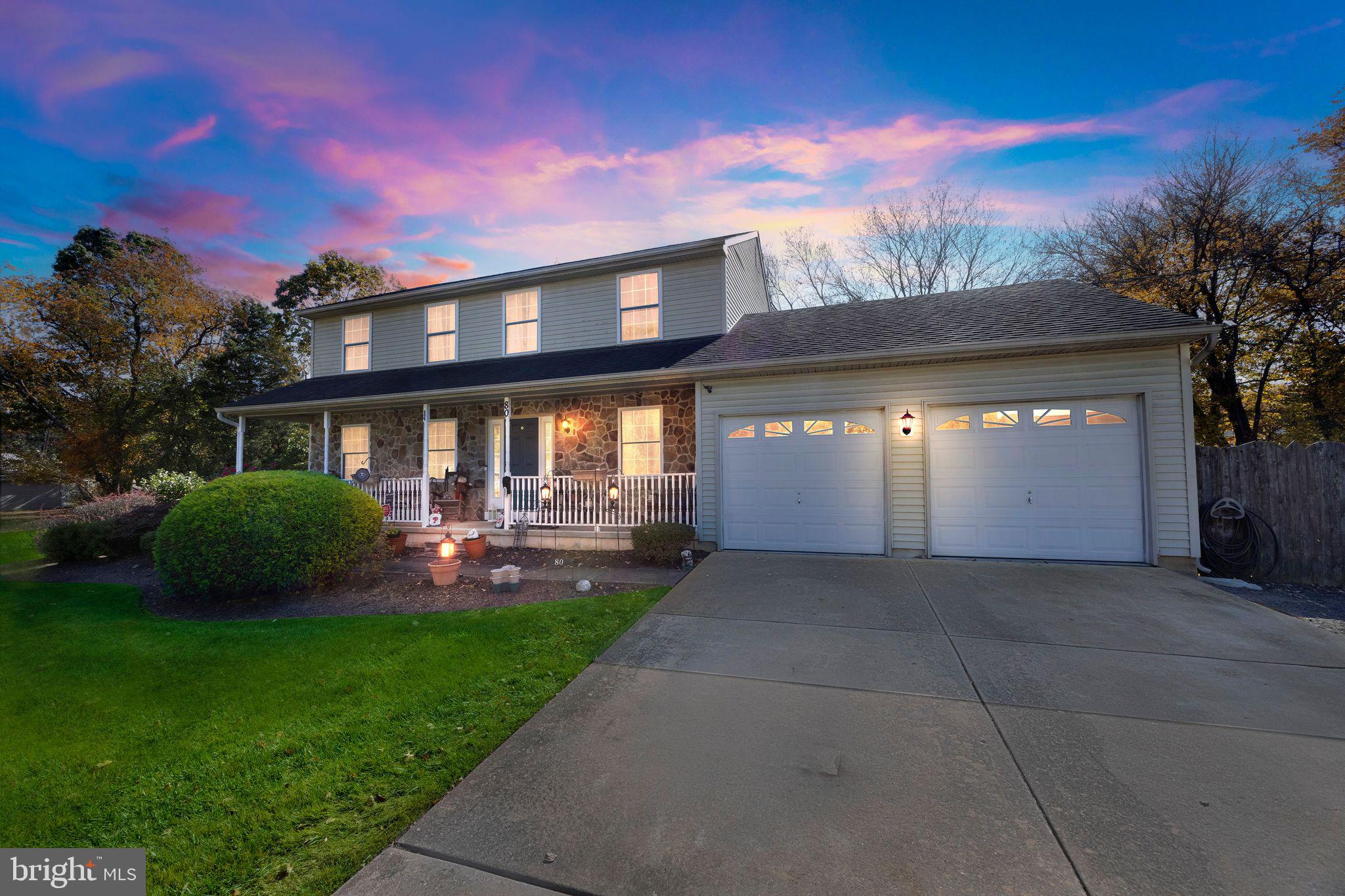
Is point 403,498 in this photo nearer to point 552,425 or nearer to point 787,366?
point 552,425

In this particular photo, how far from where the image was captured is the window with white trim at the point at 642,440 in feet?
31.8

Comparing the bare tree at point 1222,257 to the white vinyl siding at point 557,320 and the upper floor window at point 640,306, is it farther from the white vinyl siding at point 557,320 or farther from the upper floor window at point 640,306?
the upper floor window at point 640,306

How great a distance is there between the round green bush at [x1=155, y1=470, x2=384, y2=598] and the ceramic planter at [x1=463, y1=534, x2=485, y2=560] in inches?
59.6

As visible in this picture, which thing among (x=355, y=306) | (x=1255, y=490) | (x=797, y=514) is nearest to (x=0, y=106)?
(x=355, y=306)

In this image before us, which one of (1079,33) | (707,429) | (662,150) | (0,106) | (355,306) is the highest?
(0,106)

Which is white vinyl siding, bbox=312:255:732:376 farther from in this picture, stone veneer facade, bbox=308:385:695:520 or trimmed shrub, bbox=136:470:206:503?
trimmed shrub, bbox=136:470:206:503

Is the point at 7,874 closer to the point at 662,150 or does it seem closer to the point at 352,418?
the point at 662,150

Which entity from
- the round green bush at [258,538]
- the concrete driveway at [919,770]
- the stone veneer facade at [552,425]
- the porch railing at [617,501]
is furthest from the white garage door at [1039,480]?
the round green bush at [258,538]

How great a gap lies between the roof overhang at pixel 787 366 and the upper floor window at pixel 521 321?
196 cm

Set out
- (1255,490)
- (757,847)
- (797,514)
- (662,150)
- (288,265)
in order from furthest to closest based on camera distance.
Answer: (288,265) → (662,150) → (797,514) → (1255,490) → (757,847)

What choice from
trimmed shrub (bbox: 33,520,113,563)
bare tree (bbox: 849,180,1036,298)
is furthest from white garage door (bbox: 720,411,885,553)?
bare tree (bbox: 849,180,1036,298)

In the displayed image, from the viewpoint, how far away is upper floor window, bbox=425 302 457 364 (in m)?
11.5

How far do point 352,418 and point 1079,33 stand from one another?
16571 mm

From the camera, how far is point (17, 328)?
1515 cm
